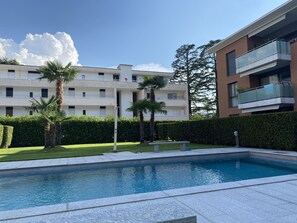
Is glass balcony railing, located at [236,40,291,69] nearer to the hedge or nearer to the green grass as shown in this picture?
the green grass

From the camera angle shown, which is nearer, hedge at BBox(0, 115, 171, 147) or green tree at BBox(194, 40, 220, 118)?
hedge at BBox(0, 115, 171, 147)

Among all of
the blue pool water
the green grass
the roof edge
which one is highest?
the roof edge

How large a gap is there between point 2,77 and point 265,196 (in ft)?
147

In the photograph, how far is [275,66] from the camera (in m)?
19.8

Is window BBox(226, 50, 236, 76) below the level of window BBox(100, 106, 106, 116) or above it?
above

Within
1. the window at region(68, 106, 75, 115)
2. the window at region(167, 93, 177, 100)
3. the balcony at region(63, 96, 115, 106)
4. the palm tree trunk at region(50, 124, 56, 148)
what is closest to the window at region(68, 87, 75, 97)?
the balcony at region(63, 96, 115, 106)

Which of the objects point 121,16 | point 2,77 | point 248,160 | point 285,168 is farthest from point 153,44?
point 2,77

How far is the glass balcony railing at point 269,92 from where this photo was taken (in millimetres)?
18125

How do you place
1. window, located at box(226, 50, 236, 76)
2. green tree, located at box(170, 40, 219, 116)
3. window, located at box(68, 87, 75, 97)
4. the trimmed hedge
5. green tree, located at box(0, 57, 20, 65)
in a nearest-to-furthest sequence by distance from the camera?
the trimmed hedge
window, located at box(226, 50, 236, 76)
window, located at box(68, 87, 75, 97)
green tree, located at box(170, 40, 219, 116)
green tree, located at box(0, 57, 20, 65)

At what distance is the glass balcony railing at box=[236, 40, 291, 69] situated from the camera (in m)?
18.5

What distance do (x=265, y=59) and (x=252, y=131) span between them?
21.2 feet

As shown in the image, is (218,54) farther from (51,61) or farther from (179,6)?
(51,61)

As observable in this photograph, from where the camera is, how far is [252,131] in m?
16.8

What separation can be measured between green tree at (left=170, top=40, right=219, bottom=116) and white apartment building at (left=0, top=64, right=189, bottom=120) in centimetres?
258
